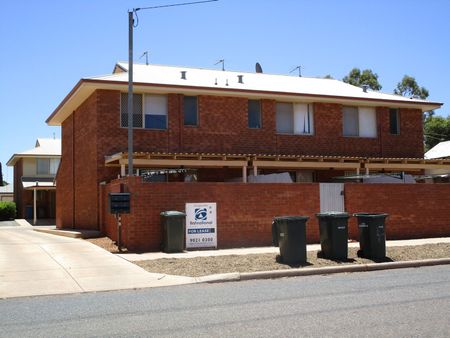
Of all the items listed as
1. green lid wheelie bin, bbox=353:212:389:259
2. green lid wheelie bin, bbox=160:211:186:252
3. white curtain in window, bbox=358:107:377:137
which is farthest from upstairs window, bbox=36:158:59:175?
green lid wheelie bin, bbox=353:212:389:259

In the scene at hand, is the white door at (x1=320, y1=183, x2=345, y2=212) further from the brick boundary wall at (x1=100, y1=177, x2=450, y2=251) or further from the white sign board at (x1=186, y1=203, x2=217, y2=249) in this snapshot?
the white sign board at (x1=186, y1=203, x2=217, y2=249)

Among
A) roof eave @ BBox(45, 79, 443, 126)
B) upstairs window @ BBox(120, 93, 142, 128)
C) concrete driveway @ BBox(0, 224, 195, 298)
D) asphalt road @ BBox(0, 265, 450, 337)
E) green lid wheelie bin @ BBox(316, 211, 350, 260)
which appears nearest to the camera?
asphalt road @ BBox(0, 265, 450, 337)

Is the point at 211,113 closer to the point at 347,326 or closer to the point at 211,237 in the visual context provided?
the point at 211,237

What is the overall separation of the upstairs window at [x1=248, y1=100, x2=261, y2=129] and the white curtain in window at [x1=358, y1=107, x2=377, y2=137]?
16.5 feet

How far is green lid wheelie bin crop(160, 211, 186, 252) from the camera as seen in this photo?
15422 mm

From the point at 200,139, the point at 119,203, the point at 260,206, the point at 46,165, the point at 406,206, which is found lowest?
the point at 406,206

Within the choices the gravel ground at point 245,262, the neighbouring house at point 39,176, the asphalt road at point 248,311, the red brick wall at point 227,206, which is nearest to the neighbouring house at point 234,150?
the red brick wall at point 227,206

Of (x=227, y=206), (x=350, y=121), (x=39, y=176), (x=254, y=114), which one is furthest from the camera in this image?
(x=39, y=176)

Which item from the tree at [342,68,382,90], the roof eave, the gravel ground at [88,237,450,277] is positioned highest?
the tree at [342,68,382,90]

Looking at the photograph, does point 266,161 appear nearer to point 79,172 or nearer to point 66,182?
point 79,172

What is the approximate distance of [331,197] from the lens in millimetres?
18531

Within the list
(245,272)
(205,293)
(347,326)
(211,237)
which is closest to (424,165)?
(211,237)

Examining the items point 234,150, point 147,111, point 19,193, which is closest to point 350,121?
point 234,150

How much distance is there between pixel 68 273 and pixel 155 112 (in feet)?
34.5
